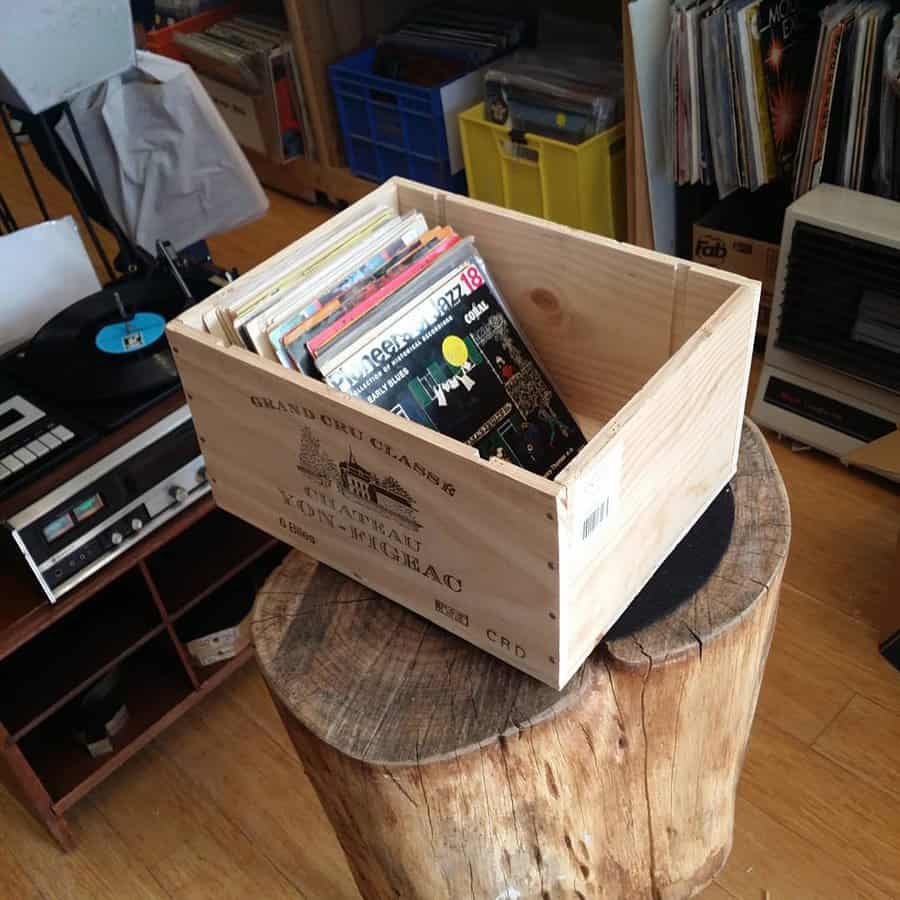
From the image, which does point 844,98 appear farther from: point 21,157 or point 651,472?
point 21,157

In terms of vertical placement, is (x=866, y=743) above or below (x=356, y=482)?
below

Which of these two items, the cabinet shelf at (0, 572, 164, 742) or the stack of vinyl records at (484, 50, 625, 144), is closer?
the cabinet shelf at (0, 572, 164, 742)

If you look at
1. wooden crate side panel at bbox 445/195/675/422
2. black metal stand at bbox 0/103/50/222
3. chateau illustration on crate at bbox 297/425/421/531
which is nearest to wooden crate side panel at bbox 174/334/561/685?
chateau illustration on crate at bbox 297/425/421/531

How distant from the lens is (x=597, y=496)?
27.6 inches

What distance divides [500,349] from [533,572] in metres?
0.31

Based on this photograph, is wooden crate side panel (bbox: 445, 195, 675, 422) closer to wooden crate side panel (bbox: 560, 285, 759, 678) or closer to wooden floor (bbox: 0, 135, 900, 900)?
wooden crate side panel (bbox: 560, 285, 759, 678)

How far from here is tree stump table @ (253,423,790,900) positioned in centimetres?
82

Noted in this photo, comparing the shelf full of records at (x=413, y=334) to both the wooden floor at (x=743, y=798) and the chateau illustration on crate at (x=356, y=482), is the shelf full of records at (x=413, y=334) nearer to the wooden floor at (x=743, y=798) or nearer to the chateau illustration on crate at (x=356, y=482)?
the chateau illustration on crate at (x=356, y=482)

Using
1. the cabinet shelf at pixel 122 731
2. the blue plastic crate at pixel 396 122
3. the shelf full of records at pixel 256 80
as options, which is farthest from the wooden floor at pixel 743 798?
the shelf full of records at pixel 256 80

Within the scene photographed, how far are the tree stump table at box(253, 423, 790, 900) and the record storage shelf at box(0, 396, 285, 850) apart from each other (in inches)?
15.1

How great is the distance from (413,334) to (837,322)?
0.99 metres

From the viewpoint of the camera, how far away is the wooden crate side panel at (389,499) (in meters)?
0.70

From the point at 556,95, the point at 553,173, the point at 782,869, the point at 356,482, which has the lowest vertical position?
the point at 782,869

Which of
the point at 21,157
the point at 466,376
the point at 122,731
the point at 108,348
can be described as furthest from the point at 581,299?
the point at 21,157
